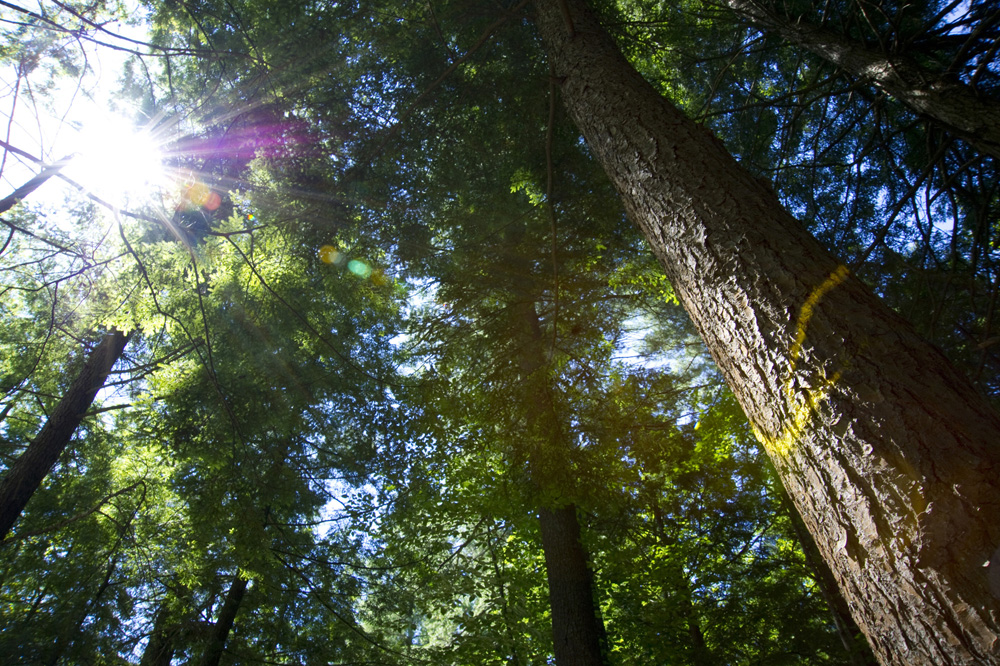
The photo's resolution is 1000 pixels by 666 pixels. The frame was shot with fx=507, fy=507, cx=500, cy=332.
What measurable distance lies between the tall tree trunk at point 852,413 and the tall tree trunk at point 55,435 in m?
6.65

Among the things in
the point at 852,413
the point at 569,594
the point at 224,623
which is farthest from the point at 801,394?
the point at 224,623

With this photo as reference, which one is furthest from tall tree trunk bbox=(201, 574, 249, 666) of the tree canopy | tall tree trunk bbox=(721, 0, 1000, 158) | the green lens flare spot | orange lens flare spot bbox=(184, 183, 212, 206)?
tall tree trunk bbox=(721, 0, 1000, 158)

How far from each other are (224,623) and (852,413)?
8317 mm

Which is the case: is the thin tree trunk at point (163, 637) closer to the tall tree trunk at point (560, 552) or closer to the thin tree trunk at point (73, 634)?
the thin tree trunk at point (73, 634)

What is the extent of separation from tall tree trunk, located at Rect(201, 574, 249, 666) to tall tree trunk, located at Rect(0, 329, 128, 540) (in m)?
2.48

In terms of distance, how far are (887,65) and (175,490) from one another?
8345 mm

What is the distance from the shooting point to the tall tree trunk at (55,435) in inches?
217

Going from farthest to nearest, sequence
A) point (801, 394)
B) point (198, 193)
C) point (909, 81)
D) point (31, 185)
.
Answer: point (198, 193), point (909, 81), point (31, 185), point (801, 394)

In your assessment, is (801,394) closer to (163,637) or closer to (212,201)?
(212,201)

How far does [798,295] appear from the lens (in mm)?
Result: 1634

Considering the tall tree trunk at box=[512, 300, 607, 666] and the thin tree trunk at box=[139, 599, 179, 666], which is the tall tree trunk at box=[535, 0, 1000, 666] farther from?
the thin tree trunk at box=[139, 599, 179, 666]

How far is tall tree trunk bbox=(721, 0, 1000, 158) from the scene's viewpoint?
2957 mm

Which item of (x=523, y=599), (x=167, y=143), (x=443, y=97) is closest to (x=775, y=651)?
(x=523, y=599)

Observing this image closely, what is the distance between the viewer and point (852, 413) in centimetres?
135
